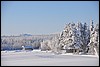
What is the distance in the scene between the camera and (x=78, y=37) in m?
41.7

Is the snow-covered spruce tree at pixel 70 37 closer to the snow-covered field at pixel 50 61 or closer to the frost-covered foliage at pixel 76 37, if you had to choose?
the frost-covered foliage at pixel 76 37

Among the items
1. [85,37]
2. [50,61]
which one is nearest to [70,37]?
[85,37]

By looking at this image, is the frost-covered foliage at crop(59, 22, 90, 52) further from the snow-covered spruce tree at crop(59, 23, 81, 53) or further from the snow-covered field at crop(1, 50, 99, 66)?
the snow-covered field at crop(1, 50, 99, 66)

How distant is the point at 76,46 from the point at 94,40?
23.4ft

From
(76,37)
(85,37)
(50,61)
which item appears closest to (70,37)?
(76,37)

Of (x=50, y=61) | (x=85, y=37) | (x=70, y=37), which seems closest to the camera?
(x=50, y=61)

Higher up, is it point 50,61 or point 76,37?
point 76,37

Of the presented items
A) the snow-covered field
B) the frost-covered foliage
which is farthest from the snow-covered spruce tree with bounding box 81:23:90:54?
the snow-covered field

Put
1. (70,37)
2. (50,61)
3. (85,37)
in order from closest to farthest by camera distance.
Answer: (50,61), (85,37), (70,37)

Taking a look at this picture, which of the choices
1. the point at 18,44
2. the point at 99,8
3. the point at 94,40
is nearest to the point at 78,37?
the point at 94,40

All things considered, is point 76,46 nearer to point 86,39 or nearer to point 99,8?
point 86,39

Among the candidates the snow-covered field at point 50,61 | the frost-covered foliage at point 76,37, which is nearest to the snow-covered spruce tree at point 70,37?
the frost-covered foliage at point 76,37

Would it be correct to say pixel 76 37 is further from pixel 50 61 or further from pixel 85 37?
pixel 50 61

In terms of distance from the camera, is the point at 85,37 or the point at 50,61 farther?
the point at 85,37
